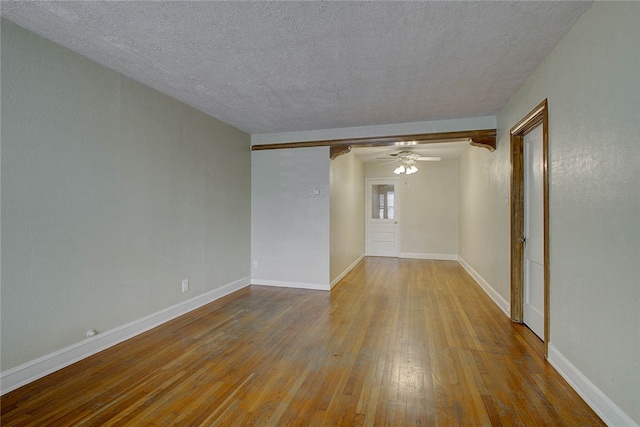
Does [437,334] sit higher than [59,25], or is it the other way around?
[59,25]

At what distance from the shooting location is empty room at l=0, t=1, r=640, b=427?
1842 millimetres

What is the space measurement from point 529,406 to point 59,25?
3.95 meters

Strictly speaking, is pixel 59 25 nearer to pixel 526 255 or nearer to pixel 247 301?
pixel 247 301

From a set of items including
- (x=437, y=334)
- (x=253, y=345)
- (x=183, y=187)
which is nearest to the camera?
(x=253, y=345)

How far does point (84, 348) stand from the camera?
8.34 ft

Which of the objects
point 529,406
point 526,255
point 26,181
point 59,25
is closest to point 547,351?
point 529,406

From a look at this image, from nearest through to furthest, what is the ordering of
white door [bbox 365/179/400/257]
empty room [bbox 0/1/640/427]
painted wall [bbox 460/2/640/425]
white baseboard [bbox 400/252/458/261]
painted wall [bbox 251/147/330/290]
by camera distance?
1. painted wall [bbox 460/2/640/425]
2. empty room [bbox 0/1/640/427]
3. painted wall [bbox 251/147/330/290]
4. white baseboard [bbox 400/252/458/261]
5. white door [bbox 365/179/400/257]

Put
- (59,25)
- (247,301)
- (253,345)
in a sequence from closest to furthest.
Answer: (59,25)
(253,345)
(247,301)

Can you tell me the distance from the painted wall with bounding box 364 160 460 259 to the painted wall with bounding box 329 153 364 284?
1.16 meters

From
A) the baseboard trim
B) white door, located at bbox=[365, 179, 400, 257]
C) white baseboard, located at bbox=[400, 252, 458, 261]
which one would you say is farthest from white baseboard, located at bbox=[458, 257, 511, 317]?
white door, located at bbox=[365, 179, 400, 257]

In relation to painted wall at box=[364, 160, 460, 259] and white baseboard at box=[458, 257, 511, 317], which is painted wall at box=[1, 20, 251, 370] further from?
painted wall at box=[364, 160, 460, 259]

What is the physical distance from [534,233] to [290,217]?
10.5 ft

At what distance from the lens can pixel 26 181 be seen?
7.09 ft

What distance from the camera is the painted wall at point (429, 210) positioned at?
7.67 metres
